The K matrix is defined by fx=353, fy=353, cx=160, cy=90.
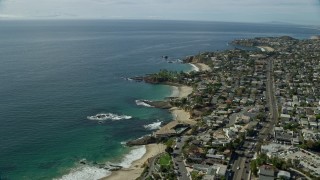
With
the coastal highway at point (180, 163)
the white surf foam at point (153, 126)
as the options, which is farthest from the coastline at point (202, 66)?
the coastal highway at point (180, 163)

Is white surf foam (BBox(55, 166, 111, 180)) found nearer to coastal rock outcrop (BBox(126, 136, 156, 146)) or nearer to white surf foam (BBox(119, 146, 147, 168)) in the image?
white surf foam (BBox(119, 146, 147, 168))

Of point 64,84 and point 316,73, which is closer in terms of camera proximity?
point 64,84

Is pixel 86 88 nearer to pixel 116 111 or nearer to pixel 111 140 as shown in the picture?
pixel 116 111

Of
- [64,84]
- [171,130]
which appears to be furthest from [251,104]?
[64,84]

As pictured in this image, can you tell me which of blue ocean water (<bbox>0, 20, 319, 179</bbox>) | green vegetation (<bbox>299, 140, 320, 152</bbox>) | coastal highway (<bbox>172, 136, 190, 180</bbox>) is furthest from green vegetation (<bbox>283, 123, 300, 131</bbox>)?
blue ocean water (<bbox>0, 20, 319, 179</bbox>)

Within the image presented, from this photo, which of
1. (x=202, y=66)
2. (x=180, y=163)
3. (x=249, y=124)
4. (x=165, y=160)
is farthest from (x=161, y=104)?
(x=202, y=66)

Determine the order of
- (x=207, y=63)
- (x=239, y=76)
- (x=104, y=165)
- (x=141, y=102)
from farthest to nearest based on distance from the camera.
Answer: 1. (x=207, y=63)
2. (x=239, y=76)
3. (x=141, y=102)
4. (x=104, y=165)
